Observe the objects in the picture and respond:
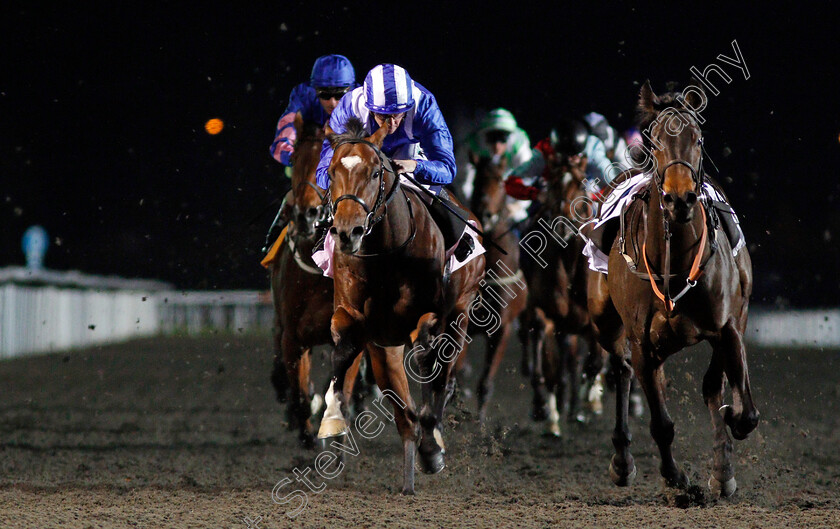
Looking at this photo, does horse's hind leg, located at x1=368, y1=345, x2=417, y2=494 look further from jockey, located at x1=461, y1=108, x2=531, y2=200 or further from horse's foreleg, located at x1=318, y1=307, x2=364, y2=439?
jockey, located at x1=461, y1=108, x2=531, y2=200

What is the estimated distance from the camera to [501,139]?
9773 millimetres

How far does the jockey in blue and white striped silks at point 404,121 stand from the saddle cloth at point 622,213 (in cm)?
103

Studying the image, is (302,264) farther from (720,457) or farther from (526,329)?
(526,329)

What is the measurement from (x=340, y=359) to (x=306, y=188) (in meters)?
1.01

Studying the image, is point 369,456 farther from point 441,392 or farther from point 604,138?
point 604,138

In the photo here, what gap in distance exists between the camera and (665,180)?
4.38m

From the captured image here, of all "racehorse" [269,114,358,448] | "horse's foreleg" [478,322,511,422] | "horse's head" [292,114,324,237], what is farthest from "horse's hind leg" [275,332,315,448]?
"horse's foreleg" [478,322,511,422]

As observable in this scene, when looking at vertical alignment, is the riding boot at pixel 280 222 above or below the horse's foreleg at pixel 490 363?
above

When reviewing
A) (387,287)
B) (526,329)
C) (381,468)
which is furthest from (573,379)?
(387,287)

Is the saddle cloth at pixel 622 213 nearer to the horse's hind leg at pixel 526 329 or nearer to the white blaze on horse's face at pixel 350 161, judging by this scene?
the white blaze on horse's face at pixel 350 161

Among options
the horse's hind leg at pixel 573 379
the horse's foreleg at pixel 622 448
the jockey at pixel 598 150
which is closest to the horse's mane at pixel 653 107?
the horse's foreleg at pixel 622 448

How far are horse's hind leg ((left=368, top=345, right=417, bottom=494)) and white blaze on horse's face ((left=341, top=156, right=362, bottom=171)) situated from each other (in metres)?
1.37

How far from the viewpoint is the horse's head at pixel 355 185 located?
14.0 feet

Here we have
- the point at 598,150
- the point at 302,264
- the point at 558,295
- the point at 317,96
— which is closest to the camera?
the point at 302,264
